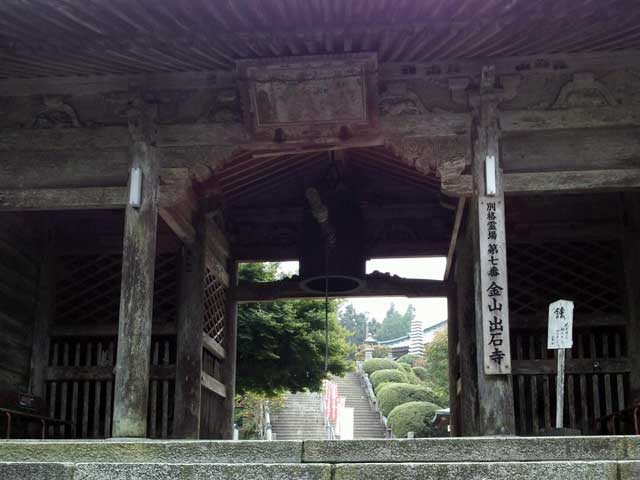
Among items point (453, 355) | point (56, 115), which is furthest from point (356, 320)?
point (56, 115)

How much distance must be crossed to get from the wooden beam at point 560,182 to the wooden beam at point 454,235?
3.13ft

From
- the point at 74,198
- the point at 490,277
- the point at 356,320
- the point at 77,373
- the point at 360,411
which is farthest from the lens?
the point at 356,320

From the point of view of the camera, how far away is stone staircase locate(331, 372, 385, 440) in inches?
1299

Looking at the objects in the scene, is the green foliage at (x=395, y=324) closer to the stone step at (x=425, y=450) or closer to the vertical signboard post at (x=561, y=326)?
the vertical signboard post at (x=561, y=326)

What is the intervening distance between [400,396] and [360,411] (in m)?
4.24

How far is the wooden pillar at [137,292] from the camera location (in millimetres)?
8133

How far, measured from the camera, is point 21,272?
11125 millimetres

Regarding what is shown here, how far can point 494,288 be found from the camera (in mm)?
8008

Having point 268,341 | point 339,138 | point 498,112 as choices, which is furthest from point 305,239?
point 268,341

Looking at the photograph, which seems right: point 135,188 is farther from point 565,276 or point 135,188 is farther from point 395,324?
point 395,324

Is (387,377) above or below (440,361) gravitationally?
below

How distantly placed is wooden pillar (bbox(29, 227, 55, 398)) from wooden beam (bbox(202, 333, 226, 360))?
2.17 meters

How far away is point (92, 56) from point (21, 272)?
3.83 m

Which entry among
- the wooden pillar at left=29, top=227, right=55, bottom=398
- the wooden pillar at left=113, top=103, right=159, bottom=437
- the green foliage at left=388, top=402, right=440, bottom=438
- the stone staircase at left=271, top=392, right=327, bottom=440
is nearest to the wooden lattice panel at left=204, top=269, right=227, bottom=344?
the wooden pillar at left=29, top=227, right=55, bottom=398
